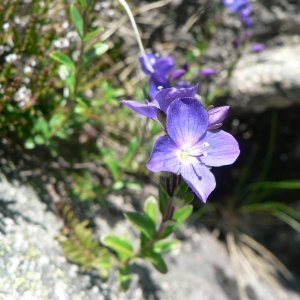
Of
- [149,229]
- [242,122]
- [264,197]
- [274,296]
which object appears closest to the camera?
[149,229]

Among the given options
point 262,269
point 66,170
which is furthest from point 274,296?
point 66,170

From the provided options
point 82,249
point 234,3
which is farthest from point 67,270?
point 234,3

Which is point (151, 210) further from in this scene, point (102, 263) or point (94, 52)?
point (94, 52)

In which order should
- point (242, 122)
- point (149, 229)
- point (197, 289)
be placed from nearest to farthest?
point (149, 229)
point (197, 289)
point (242, 122)

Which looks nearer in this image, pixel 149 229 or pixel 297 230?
pixel 149 229

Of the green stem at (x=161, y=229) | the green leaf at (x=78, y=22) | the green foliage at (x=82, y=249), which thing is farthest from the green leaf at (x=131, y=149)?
the green leaf at (x=78, y=22)

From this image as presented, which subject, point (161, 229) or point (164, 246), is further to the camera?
point (164, 246)

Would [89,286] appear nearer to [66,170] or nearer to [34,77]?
[66,170]

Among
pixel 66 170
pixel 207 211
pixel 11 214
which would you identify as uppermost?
pixel 11 214
